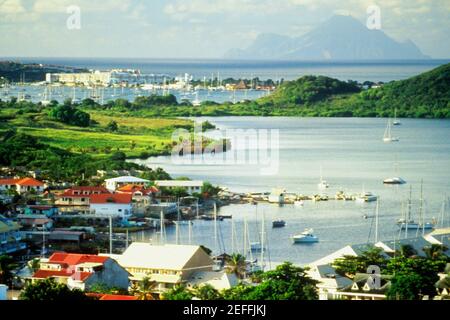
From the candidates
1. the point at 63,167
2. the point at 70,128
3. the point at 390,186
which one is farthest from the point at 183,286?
the point at 70,128

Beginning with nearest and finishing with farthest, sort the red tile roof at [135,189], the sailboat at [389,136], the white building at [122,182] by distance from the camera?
the red tile roof at [135,189], the white building at [122,182], the sailboat at [389,136]

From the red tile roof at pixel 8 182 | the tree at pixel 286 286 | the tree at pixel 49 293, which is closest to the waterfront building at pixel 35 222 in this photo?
the red tile roof at pixel 8 182

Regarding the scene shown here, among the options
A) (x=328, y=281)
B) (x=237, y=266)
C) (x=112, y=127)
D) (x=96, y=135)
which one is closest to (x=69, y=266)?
(x=237, y=266)

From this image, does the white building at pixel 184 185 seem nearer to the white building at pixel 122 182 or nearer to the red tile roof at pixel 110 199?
the white building at pixel 122 182

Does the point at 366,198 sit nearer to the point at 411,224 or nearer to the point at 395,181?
the point at 395,181

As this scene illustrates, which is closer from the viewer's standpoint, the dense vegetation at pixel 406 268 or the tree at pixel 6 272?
the dense vegetation at pixel 406 268

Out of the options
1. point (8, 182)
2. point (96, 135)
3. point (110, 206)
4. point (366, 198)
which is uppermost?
point (96, 135)
